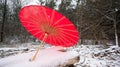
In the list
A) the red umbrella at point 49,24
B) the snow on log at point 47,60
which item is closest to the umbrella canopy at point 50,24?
the red umbrella at point 49,24

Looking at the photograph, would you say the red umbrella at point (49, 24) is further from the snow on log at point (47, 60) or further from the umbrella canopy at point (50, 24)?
the snow on log at point (47, 60)

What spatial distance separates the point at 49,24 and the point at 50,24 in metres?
0.02

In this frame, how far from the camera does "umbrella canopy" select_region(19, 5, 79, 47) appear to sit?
3.07 metres

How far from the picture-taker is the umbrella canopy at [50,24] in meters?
3.07

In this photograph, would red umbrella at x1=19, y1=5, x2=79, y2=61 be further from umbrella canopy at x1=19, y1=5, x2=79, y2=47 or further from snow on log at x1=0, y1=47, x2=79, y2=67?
snow on log at x1=0, y1=47, x2=79, y2=67

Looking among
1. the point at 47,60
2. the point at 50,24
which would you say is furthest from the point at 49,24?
the point at 47,60

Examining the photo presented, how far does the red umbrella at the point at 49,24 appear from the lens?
10.1 ft

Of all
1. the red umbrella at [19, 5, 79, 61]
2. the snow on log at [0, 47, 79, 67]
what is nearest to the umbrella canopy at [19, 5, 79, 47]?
the red umbrella at [19, 5, 79, 61]

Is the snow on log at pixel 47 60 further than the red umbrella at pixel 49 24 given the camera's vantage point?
Yes

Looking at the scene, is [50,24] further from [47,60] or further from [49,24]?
[47,60]

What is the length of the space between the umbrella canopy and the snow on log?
0.33 meters

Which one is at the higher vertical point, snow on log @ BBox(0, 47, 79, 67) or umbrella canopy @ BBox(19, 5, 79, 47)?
umbrella canopy @ BBox(19, 5, 79, 47)

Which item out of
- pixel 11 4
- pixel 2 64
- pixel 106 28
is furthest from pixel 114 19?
pixel 11 4

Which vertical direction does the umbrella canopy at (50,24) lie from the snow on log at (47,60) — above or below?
above
